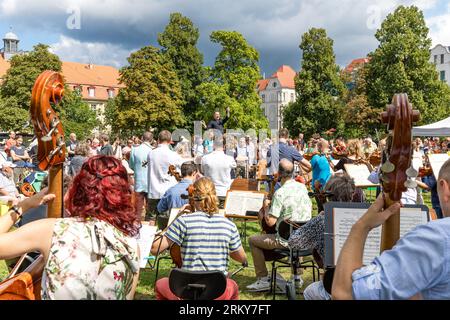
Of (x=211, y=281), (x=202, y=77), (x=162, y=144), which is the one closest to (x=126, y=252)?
(x=211, y=281)

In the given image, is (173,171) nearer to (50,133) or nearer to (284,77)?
(50,133)

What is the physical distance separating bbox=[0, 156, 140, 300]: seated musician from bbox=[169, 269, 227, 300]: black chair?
3.03ft

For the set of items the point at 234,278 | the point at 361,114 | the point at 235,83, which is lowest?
the point at 234,278

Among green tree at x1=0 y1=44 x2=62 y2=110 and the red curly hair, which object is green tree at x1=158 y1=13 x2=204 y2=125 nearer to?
green tree at x1=0 y1=44 x2=62 y2=110

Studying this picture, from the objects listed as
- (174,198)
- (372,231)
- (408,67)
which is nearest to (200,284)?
(372,231)

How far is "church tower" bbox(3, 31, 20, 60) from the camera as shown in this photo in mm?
93688

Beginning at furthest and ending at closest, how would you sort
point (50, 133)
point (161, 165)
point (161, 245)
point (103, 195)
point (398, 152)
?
1. point (161, 165)
2. point (161, 245)
3. point (50, 133)
4. point (103, 195)
5. point (398, 152)

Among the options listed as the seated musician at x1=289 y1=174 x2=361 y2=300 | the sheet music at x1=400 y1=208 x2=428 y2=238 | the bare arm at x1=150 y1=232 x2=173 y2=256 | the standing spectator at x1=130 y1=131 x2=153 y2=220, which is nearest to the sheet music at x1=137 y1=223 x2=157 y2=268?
the bare arm at x1=150 y1=232 x2=173 y2=256

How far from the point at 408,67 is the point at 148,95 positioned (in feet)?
76.1

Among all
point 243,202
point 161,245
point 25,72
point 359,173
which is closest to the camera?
point 161,245

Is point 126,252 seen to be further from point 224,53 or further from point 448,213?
point 224,53

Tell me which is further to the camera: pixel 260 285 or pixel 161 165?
pixel 161 165

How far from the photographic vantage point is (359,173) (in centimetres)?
927

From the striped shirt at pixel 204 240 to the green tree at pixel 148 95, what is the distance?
41.6 m
